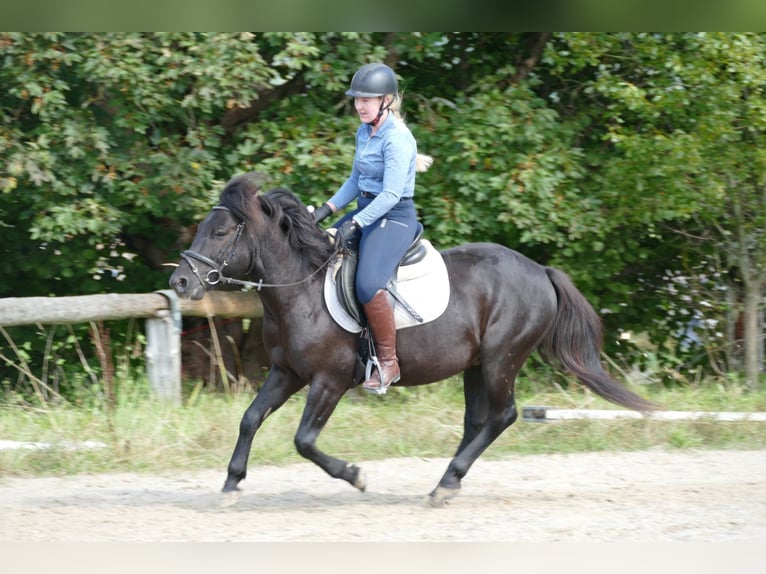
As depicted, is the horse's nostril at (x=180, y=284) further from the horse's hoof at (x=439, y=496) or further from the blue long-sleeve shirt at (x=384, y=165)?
the horse's hoof at (x=439, y=496)

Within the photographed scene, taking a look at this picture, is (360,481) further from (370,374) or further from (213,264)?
(213,264)

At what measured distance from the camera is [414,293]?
252 inches

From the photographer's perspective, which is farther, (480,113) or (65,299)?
(480,113)

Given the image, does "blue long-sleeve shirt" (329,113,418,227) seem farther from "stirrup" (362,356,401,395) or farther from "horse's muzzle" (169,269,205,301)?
"horse's muzzle" (169,269,205,301)

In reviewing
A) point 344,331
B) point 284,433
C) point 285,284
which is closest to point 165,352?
point 284,433

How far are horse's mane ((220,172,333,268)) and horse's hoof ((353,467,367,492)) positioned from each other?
137 cm

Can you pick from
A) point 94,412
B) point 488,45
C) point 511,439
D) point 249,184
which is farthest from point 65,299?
point 488,45

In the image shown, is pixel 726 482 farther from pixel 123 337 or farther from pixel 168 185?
pixel 123 337

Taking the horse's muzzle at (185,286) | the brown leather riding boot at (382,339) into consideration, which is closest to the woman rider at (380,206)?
the brown leather riding boot at (382,339)

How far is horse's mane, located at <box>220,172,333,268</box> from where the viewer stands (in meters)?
6.15

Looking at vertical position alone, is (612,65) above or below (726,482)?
above

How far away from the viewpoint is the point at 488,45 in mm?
10781

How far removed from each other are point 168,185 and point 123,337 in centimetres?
201

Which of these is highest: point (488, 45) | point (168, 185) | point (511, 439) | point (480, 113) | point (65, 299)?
point (488, 45)
